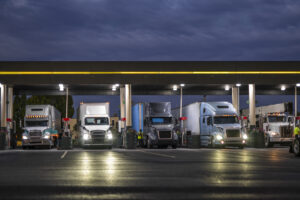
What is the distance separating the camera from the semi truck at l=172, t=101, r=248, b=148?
39.8m

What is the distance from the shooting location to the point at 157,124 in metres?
41.7

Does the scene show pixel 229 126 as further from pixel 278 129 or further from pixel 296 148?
pixel 296 148

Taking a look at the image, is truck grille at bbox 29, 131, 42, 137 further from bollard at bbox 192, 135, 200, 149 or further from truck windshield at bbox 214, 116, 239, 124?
truck windshield at bbox 214, 116, 239, 124

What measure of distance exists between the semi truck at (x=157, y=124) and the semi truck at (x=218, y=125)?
7.52 feet

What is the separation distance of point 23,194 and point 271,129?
35125mm

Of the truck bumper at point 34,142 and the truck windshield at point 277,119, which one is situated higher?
the truck windshield at point 277,119

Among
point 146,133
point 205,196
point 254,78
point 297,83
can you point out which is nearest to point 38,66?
point 146,133

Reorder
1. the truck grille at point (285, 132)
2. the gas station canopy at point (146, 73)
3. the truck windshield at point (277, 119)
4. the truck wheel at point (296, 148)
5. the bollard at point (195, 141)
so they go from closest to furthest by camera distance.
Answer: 1. the truck wheel at point (296, 148)
2. the gas station canopy at point (146, 73)
3. the truck grille at point (285, 132)
4. the truck windshield at point (277, 119)
5. the bollard at point (195, 141)

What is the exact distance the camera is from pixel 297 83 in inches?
1720

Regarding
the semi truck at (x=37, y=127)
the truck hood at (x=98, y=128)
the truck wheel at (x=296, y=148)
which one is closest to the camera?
the truck wheel at (x=296, y=148)

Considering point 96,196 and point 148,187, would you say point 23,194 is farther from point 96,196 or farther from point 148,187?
point 148,187

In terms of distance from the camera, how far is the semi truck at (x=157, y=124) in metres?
41.4

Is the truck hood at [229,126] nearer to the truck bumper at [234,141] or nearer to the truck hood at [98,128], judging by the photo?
the truck bumper at [234,141]

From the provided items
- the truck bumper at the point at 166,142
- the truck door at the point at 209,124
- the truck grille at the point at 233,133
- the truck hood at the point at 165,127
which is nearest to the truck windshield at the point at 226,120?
the truck door at the point at 209,124
